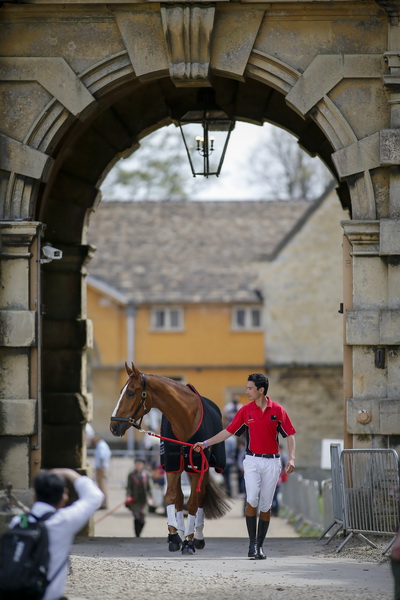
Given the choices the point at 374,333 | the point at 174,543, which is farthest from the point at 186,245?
the point at 374,333

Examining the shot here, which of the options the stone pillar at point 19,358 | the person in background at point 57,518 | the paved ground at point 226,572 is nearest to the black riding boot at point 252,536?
the paved ground at point 226,572

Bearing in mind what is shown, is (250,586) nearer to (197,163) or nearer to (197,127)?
(197,163)

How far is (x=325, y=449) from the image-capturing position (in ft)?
81.0

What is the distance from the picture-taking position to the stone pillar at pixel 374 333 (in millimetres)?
11719

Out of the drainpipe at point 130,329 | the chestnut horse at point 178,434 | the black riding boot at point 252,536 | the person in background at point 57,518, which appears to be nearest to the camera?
the person in background at point 57,518

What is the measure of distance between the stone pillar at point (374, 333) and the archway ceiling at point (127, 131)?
329 cm

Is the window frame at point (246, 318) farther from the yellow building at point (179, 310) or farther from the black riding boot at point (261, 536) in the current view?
the black riding boot at point (261, 536)

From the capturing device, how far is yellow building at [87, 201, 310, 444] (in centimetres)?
4522

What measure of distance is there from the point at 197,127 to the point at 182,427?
424cm

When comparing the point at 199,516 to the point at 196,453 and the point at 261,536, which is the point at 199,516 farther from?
the point at 261,536

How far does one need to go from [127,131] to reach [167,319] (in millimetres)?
30651

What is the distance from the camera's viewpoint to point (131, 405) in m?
11.9

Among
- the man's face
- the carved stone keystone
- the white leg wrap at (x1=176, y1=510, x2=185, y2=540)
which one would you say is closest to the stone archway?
the carved stone keystone

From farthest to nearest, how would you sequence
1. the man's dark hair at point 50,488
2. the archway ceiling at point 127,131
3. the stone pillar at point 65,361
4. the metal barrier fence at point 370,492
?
the stone pillar at point 65,361
the archway ceiling at point 127,131
the metal barrier fence at point 370,492
the man's dark hair at point 50,488
